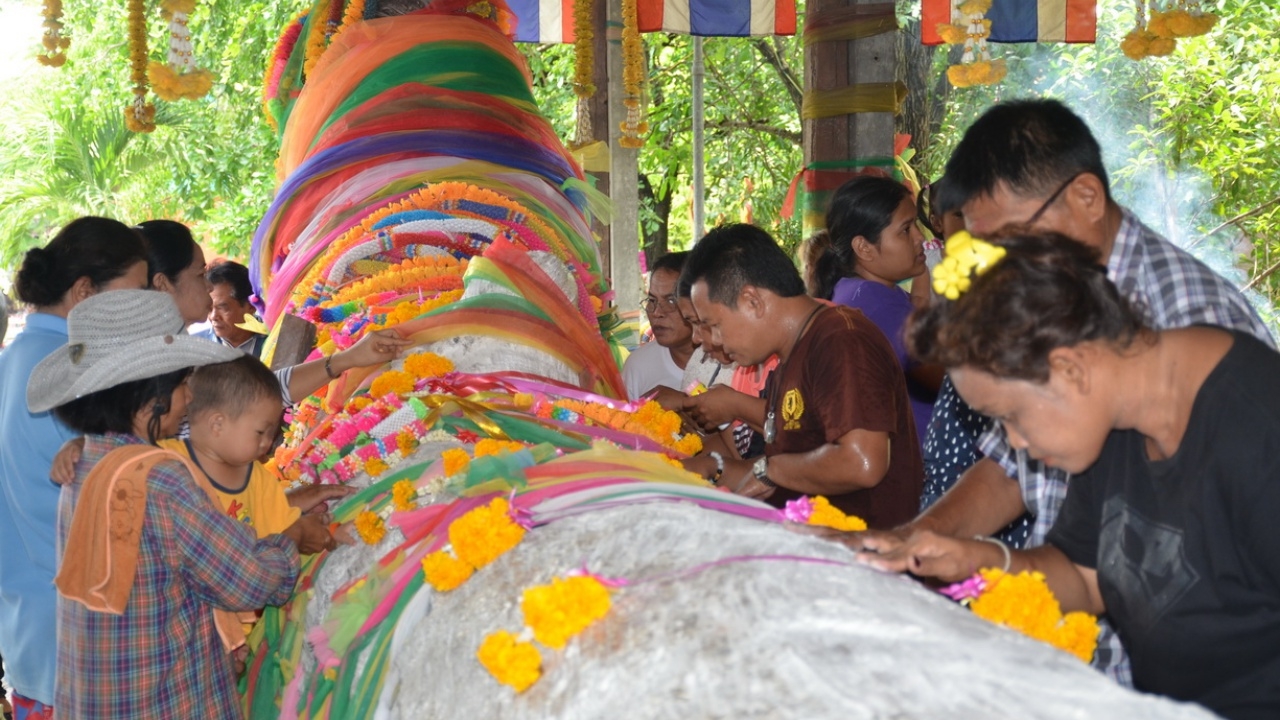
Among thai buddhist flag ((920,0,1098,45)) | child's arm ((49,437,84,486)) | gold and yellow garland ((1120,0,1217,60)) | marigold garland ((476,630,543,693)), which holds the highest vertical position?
thai buddhist flag ((920,0,1098,45))

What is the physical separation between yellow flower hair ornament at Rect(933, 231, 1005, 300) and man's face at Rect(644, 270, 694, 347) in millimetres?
2852

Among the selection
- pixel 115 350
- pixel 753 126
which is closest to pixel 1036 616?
pixel 115 350

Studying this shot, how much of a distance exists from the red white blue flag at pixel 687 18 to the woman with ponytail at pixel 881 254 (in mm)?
3309

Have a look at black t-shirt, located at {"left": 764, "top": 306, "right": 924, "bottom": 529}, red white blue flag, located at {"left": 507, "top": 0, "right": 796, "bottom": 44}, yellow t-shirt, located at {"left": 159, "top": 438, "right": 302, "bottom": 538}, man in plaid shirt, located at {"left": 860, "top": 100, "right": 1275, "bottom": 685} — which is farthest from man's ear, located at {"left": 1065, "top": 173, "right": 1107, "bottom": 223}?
red white blue flag, located at {"left": 507, "top": 0, "right": 796, "bottom": 44}

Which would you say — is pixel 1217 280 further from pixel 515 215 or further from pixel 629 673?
pixel 515 215

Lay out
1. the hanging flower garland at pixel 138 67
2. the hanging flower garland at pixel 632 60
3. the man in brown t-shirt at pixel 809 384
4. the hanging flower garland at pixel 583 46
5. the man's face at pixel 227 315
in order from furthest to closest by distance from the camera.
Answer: the hanging flower garland at pixel 632 60 < the hanging flower garland at pixel 583 46 < the man's face at pixel 227 315 < the hanging flower garland at pixel 138 67 < the man in brown t-shirt at pixel 809 384

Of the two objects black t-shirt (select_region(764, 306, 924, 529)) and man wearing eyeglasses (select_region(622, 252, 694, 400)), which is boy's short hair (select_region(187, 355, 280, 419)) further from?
man wearing eyeglasses (select_region(622, 252, 694, 400))

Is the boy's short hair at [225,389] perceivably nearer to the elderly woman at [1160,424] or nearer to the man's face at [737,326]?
the man's face at [737,326]

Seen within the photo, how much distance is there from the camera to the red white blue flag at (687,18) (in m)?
7.07

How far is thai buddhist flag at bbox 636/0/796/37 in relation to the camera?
705 centimetres

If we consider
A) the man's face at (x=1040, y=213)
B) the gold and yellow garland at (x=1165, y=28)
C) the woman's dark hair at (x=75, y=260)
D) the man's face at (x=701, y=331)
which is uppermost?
the gold and yellow garland at (x=1165, y=28)

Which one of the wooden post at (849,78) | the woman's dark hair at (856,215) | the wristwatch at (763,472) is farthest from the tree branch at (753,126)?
the wristwatch at (763,472)

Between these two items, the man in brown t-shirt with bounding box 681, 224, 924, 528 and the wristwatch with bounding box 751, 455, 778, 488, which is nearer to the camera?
the man in brown t-shirt with bounding box 681, 224, 924, 528

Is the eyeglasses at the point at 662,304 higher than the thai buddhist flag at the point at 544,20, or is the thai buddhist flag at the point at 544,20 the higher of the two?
the thai buddhist flag at the point at 544,20
